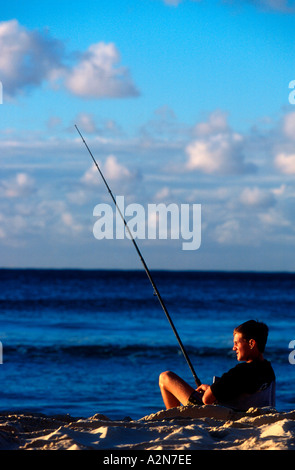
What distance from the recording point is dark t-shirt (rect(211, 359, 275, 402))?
378 centimetres

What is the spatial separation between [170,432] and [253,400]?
744 mm

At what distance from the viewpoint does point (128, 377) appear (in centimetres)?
950

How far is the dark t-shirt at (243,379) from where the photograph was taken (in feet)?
12.4

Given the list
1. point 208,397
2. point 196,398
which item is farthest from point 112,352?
point 208,397

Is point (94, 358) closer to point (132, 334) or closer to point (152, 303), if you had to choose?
point (132, 334)

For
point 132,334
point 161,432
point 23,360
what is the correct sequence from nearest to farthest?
point 161,432 → point 23,360 → point 132,334

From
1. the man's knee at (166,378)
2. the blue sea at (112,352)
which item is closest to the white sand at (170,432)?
the man's knee at (166,378)

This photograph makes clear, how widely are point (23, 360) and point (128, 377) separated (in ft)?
7.14

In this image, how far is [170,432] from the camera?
3.45 metres

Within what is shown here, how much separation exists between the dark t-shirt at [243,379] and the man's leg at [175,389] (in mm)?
258

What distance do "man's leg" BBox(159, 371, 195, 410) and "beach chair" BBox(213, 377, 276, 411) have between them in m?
0.25

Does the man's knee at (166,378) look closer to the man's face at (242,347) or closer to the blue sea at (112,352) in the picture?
the man's face at (242,347)

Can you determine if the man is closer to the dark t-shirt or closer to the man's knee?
the dark t-shirt

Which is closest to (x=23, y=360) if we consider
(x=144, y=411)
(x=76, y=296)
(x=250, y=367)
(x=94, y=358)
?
(x=94, y=358)
